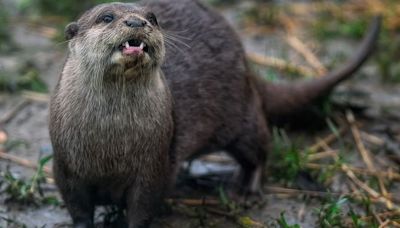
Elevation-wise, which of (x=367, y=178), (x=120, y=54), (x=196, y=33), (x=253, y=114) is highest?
(x=120, y=54)

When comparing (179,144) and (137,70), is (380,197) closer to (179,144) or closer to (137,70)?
(179,144)

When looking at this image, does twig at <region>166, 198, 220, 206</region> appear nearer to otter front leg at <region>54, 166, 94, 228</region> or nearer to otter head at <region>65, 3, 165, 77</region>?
otter front leg at <region>54, 166, 94, 228</region>

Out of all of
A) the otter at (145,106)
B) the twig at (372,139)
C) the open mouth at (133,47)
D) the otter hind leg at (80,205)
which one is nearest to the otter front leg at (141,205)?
the otter at (145,106)

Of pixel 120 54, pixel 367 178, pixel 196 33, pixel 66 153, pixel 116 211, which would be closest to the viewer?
pixel 120 54

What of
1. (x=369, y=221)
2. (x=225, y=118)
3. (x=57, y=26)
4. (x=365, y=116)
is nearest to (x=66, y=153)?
(x=225, y=118)

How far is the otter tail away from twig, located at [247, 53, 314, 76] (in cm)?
65

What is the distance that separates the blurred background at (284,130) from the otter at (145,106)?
0.21m

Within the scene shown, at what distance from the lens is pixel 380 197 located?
362 cm

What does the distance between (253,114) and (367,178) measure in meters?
0.62

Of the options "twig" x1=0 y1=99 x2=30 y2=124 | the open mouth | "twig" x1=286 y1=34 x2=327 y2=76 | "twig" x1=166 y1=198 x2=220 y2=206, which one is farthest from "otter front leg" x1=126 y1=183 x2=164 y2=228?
"twig" x1=286 y1=34 x2=327 y2=76

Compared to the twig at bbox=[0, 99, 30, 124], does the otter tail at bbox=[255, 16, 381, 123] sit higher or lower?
higher

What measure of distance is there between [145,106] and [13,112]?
63.8 inches

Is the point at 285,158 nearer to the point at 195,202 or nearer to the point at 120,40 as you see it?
the point at 195,202

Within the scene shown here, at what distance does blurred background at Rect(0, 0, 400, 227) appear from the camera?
343 centimetres
